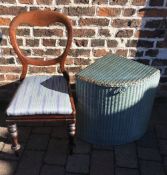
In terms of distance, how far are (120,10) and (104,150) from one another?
123 centimetres

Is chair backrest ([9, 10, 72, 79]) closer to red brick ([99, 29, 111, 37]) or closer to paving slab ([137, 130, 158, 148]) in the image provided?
red brick ([99, 29, 111, 37])

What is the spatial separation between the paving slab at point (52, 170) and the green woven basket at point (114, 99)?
39 cm

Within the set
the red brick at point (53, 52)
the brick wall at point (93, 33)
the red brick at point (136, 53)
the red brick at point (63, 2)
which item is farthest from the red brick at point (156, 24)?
the red brick at point (53, 52)

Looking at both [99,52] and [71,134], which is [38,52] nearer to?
[99,52]

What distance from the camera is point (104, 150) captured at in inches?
109

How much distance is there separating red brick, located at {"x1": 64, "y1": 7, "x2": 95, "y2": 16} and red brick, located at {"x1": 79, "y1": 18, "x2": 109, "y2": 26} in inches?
2.1

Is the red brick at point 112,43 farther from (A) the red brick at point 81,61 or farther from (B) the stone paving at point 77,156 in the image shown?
(B) the stone paving at point 77,156

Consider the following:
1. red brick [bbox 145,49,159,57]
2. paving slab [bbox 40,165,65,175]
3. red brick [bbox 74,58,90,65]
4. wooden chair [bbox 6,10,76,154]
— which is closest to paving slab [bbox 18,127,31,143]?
wooden chair [bbox 6,10,76,154]

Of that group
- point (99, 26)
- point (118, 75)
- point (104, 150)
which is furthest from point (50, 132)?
point (99, 26)

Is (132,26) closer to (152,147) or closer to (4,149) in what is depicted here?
(152,147)

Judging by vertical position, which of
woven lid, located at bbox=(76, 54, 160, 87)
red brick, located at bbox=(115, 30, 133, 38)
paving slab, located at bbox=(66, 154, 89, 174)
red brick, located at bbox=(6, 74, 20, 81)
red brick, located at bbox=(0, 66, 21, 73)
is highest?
red brick, located at bbox=(115, 30, 133, 38)

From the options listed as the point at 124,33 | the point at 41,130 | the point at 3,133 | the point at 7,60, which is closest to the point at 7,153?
the point at 3,133

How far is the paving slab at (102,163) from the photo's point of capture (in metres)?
2.55

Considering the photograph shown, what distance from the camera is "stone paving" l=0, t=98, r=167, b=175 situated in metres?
2.56
